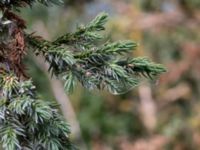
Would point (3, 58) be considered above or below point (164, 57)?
below

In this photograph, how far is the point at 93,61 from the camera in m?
1.29

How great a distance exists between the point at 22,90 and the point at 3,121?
2.8 inches

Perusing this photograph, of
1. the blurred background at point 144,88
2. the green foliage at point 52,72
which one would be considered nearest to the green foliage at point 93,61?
the green foliage at point 52,72

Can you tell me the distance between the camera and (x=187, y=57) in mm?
8531

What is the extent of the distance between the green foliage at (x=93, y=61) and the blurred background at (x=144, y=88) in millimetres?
5964

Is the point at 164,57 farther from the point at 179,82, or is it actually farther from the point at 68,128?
the point at 68,128

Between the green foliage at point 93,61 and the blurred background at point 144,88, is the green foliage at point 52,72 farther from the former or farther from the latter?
the blurred background at point 144,88

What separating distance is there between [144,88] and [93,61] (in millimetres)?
8856

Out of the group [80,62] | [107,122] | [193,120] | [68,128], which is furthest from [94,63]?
[107,122]

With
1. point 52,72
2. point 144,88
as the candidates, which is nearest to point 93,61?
point 52,72

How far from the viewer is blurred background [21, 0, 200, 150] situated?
843cm

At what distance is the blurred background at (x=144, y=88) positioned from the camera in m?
8.43

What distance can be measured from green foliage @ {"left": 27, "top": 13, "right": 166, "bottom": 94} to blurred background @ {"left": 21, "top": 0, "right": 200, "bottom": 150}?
5964mm

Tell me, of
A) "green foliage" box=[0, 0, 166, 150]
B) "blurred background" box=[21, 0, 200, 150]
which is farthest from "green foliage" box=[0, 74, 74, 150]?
"blurred background" box=[21, 0, 200, 150]
